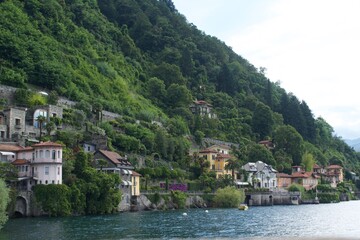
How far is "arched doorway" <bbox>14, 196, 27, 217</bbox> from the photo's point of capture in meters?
66.6

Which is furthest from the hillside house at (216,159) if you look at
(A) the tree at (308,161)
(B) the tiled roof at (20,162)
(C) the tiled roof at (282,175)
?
(B) the tiled roof at (20,162)

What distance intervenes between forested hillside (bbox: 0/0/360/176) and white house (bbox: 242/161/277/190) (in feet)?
15.1

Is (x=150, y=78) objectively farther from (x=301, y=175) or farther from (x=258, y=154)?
(x=301, y=175)

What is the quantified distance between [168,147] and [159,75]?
159 feet

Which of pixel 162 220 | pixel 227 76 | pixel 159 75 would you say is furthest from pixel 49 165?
pixel 227 76

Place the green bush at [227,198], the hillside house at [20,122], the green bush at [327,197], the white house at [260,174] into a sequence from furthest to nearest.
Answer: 1. the green bush at [327,197]
2. the white house at [260,174]
3. the green bush at [227,198]
4. the hillside house at [20,122]

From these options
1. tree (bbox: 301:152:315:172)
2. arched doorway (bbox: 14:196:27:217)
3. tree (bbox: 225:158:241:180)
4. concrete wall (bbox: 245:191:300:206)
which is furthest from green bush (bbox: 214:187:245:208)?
tree (bbox: 301:152:315:172)

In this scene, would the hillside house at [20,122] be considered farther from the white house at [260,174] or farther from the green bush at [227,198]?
the white house at [260,174]

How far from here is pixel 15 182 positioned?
69062 mm

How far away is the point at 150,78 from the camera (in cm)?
14400

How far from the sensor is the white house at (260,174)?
4705 inches

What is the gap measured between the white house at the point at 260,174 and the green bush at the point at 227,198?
22558mm

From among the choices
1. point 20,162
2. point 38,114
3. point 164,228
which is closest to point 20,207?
point 20,162

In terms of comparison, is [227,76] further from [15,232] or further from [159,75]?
[15,232]
